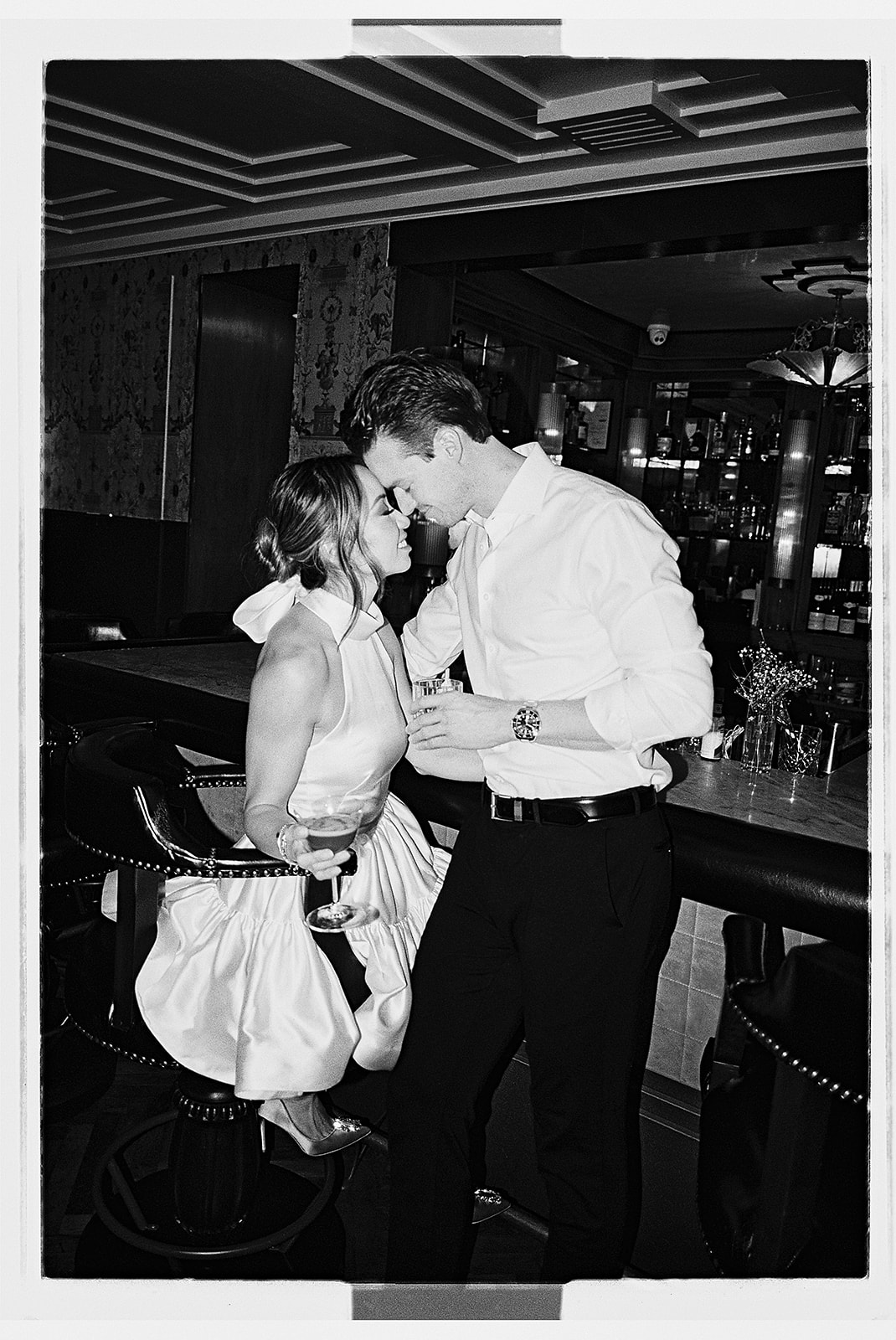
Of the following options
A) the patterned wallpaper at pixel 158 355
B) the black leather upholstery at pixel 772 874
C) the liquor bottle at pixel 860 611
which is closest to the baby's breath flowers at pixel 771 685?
the black leather upholstery at pixel 772 874

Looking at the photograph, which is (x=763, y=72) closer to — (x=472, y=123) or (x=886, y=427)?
(x=472, y=123)

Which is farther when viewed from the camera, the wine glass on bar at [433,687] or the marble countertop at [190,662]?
the marble countertop at [190,662]

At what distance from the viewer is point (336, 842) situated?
5.65ft

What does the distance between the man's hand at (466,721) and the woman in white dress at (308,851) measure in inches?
8.9

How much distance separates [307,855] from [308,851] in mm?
33

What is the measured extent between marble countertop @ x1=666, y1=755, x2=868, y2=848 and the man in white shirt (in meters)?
0.48

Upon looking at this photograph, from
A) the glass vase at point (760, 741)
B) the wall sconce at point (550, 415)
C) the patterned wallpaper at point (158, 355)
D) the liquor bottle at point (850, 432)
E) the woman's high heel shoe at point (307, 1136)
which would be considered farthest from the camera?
the wall sconce at point (550, 415)

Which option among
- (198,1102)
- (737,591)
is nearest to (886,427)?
(198,1102)

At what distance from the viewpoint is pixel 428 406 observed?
1.87 m

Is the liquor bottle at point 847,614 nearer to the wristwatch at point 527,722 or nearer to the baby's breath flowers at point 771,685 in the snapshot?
the baby's breath flowers at point 771,685

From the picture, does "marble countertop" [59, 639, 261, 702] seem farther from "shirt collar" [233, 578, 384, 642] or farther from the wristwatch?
the wristwatch

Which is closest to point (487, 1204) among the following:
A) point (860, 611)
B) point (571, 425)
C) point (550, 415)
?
point (860, 611)

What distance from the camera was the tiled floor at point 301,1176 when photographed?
7.23ft

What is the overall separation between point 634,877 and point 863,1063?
0.45 metres
